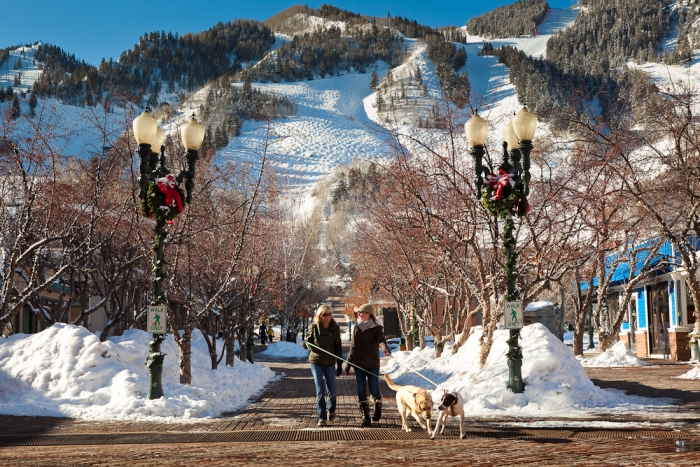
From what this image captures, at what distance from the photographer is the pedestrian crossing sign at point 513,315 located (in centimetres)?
1240

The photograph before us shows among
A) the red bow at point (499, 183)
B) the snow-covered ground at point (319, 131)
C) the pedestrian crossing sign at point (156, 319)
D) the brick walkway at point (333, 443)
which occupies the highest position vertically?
the snow-covered ground at point (319, 131)

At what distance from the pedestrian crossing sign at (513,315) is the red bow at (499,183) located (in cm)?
188

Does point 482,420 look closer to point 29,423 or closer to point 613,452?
point 613,452

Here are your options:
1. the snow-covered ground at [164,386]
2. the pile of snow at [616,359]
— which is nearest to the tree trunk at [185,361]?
the snow-covered ground at [164,386]

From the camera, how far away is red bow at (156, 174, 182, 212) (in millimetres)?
12391

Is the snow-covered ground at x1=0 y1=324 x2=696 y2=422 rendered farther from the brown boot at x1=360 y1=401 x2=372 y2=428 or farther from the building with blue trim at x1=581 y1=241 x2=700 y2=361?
the building with blue trim at x1=581 y1=241 x2=700 y2=361

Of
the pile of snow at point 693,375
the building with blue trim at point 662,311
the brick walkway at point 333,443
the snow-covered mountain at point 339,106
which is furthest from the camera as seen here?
the snow-covered mountain at point 339,106

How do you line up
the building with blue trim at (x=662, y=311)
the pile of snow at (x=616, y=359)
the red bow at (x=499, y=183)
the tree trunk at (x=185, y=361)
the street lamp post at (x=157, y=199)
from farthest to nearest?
the building with blue trim at (x=662, y=311)
the pile of snow at (x=616, y=359)
the tree trunk at (x=185, y=361)
the red bow at (x=499, y=183)
the street lamp post at (x=157, y=199)

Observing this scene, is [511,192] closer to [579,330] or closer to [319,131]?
[579,330]

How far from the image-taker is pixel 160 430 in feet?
32.7

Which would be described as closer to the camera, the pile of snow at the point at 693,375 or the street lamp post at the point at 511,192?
the street lamp post at the point at 511,192

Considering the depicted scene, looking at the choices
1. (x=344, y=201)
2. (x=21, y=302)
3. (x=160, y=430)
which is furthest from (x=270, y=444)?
(x=344, y=201)

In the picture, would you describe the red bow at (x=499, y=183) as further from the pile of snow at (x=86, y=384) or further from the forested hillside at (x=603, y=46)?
the forested hillside at (x=603, y=46)

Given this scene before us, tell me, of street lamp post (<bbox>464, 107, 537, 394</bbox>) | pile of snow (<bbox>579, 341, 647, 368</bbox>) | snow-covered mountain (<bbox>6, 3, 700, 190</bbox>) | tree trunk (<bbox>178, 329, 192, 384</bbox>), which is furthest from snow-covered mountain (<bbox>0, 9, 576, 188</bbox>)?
street lamp post (<bbox>464, 107, 537, 394</bbox>)
